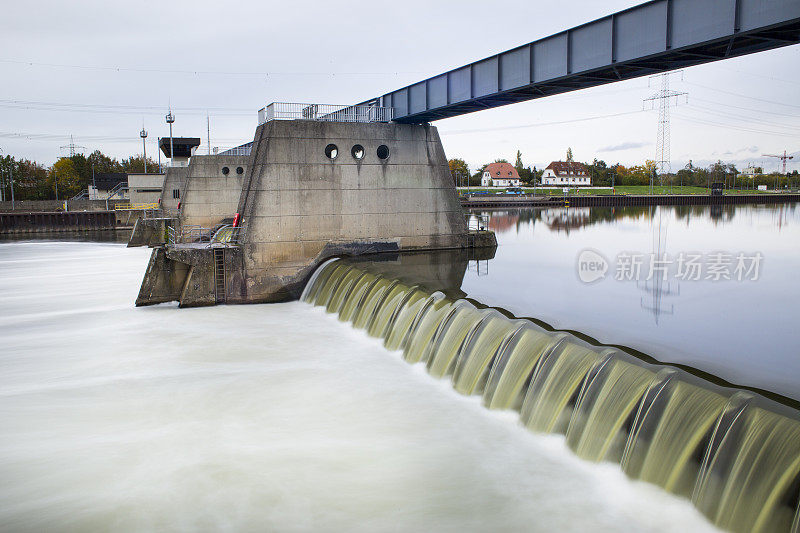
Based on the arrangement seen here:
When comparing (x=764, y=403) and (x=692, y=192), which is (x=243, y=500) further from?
(x=692, y=192)

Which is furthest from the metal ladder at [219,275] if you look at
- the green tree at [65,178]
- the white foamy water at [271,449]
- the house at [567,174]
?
the house at [567,174]

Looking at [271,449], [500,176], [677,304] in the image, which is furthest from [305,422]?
[500,176]

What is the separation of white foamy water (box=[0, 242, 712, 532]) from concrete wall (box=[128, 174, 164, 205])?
66403 mm

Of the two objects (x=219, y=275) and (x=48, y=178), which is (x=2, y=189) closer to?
(x=48, y=178)

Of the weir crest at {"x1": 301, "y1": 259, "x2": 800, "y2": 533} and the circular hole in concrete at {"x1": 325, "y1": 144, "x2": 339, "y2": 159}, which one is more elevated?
the circular hole in concrete at {"x1": 325, "y1": 144, "x2": 339, "y2": 159}

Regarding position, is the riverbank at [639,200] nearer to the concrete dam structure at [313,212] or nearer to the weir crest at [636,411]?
the concrete dam structure at [313,212]

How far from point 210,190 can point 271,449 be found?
3907cm

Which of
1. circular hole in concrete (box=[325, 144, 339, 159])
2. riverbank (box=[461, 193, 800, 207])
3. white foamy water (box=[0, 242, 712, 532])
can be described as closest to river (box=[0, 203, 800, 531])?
white foamy water (box=[0, 242, 712, 532])

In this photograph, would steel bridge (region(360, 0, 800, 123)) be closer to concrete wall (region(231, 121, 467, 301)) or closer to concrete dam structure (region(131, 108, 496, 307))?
concrete wall (region(231, 121, 467, 301))

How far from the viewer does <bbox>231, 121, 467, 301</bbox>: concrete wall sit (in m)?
24.0

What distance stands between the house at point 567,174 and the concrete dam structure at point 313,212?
149771 millimetres

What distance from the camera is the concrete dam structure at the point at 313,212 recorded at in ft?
75.2

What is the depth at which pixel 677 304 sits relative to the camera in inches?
699

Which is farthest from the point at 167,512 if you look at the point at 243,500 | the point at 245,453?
the point at 245,453
